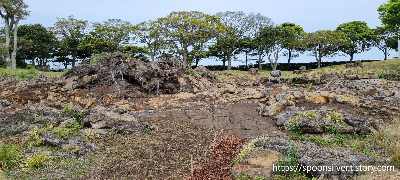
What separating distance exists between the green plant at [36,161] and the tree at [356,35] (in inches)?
1760

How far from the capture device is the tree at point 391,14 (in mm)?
24178

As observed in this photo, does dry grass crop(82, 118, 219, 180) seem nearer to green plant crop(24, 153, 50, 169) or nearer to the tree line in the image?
green plant crop(24, 153, 50, 169)

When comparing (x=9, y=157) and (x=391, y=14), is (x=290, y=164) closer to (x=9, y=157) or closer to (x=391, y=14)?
(x=9, y=157)

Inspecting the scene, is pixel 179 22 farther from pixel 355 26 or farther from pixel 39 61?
pixel 355 26

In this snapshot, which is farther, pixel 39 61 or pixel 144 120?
pixel 39 61

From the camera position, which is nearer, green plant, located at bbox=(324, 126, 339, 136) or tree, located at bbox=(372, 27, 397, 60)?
green plant, located at bbox=(324, 126, 339, 136)

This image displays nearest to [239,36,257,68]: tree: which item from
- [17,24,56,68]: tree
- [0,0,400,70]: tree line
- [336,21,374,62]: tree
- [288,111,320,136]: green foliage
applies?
[0,0,400,70]: tree line

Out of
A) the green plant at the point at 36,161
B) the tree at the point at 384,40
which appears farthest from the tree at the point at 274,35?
the green plant at the point at 36,161

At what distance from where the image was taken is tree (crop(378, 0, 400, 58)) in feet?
79.3

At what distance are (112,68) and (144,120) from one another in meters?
7.23

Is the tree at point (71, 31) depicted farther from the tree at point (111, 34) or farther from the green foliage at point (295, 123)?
the green foliage at point (295, 123)

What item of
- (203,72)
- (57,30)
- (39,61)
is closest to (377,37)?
(203,72)

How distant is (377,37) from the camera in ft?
142

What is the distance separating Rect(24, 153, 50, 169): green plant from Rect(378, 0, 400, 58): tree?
1149 inches
